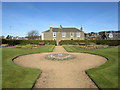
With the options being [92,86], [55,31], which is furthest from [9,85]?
[55,31]

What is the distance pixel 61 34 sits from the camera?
1940 inches

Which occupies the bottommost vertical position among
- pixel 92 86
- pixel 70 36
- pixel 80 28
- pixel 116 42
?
pixel 92 86

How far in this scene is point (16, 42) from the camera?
4059cm

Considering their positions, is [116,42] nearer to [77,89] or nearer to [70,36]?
[70,36]

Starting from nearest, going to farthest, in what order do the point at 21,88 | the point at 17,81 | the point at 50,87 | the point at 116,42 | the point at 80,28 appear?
the point at 21,88 < the point at 50,87 < the point at 17,81 < the point at 116,42 < the point at 80,28

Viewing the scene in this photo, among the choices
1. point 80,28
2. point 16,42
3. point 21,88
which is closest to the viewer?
point 21,88

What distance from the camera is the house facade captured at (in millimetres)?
48931

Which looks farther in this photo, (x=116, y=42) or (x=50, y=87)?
(x=116, y=42)

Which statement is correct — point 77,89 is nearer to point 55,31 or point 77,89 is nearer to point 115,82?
point 115,82

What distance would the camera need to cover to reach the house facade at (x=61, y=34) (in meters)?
48.9

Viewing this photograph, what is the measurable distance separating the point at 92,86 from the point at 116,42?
1461 inches

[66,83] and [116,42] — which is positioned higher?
[116,42]

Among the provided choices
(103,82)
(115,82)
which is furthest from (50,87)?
(115,82)

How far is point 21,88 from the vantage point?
515cm
